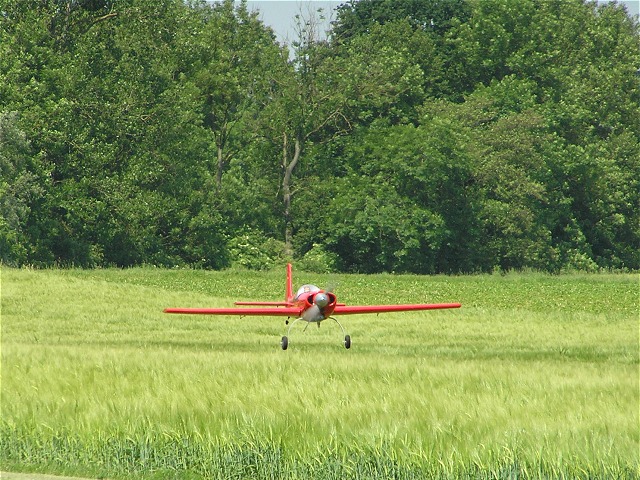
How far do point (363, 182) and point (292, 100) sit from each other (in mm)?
8157

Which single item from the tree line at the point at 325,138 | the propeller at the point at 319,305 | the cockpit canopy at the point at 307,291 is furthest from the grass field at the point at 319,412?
the tree line at the point at 325,138

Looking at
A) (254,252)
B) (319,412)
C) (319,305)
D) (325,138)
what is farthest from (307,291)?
(325,138)

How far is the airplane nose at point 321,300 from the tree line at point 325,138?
3215 cm

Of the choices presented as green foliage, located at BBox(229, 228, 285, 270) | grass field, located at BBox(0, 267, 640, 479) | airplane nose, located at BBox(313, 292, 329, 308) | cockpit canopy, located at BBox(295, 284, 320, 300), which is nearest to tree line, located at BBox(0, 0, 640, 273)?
green foliage, located at BBox(229, 228, 285, 270)

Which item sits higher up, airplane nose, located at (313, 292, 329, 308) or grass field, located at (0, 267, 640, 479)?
airplane nose, located at (313, 292, 329, 308)

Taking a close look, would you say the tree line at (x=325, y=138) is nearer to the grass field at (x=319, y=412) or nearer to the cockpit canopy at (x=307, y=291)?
the cockpit canopy at (x=307, y=291)

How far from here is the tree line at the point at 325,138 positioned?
62.4 metres

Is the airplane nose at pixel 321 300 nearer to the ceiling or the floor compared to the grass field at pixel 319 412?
nearer to the ceiling

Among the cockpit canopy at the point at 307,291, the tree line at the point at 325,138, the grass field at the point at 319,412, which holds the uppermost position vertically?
the tree line at the point at 325,138

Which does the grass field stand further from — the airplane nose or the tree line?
the tree line

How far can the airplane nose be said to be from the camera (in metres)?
26.7

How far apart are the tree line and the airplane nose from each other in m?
32.1

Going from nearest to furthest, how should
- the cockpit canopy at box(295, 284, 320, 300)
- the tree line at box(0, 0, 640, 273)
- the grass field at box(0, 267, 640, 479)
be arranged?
the grass field at box(0, 267, 640, 479)
the cockpit canopy at box(295, 284, 320, 300)
the tree line at box(0, 0, 640, 273)

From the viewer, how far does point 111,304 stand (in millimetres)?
40188
